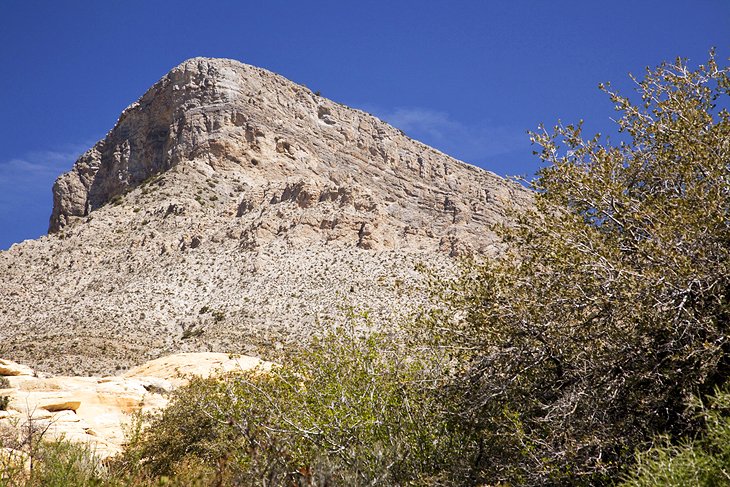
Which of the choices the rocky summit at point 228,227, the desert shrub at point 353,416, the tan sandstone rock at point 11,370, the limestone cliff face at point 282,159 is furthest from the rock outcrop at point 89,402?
the limestone cliff face at point 282,159

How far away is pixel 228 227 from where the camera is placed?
64250mm

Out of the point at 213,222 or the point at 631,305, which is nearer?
the point at 631,305

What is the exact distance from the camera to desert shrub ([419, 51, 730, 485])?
9.20 metres

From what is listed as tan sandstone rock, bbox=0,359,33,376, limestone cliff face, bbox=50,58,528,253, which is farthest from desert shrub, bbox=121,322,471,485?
limestone cliff face, bbox=50,58,528,253

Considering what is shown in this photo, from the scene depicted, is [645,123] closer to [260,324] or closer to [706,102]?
[706,102]

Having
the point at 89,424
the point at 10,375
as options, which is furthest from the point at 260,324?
the point at 89,424

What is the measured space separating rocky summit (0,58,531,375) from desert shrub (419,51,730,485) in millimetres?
2355

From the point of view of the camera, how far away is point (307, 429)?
10.9m

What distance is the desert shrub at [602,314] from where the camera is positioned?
920cm

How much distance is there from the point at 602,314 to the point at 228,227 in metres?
57.0

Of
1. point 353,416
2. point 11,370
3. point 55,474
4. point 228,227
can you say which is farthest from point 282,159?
point 55,474

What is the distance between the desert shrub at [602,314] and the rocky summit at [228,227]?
7.73ft

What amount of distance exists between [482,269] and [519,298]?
107 centimetres

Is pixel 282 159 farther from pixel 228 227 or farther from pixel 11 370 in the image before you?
pixel 11 370
